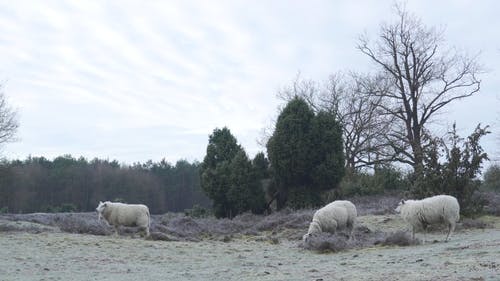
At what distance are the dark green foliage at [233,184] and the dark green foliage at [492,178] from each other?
18.0 metres

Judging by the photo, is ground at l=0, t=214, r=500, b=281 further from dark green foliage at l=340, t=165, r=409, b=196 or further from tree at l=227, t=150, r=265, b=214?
dark green foliage at l=340, t=165, r=409, b=196

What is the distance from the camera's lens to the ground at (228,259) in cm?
1039

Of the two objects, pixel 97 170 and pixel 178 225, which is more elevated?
pixel 97 170

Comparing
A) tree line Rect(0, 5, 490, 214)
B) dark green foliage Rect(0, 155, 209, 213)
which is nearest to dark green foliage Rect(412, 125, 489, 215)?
tree line Rect(0, 5, 490, 214)

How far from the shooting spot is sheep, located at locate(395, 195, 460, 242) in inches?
648

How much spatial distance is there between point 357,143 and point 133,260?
3461 centimetres

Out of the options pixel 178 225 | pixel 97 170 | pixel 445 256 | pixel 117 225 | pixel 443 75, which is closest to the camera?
pixel 445 256

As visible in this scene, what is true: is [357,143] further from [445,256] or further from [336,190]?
[445,256]

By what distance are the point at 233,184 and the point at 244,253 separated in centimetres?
1575

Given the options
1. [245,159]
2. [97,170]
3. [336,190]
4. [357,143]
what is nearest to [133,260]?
[245,159]

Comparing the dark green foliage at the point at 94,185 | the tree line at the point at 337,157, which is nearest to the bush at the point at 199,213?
the tree line at the point at 337,157

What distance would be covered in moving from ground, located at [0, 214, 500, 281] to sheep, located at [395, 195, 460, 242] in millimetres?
571

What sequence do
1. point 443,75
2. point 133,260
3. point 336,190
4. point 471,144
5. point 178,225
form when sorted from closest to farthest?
point 133,260 < point 471,144 < point 178,225 < point 336,190 < point 443,75

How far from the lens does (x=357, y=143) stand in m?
46.8
